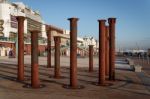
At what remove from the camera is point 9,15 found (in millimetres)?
78938

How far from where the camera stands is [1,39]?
2547 inches

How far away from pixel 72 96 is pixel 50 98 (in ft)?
3.20

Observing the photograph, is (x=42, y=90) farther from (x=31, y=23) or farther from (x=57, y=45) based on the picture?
(x=31, y=23)

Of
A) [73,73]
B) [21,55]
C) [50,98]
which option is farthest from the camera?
[21,55]

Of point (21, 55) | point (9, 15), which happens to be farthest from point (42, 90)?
point (9, 15)

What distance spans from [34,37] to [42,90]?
9.01ft

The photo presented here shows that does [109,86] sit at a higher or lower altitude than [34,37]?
lower

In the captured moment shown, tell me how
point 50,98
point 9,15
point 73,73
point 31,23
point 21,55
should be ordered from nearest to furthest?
1. point 50,98
2. point 73,73
3. point 21,55
4. point 9,15
5. point 31,23

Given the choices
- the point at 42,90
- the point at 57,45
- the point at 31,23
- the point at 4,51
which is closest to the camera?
the point at 42,90

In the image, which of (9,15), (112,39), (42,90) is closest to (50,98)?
(42,90)

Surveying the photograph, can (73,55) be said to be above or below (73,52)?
below

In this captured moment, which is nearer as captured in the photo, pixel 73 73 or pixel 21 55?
pixel 73 73

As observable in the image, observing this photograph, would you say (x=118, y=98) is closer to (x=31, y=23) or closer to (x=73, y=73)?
(x=73, y=73)

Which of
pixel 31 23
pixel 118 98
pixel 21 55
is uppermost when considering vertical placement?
pixel 31 23
